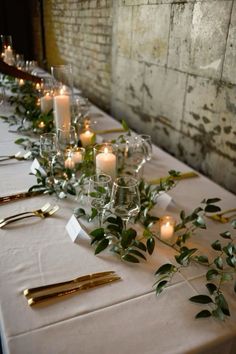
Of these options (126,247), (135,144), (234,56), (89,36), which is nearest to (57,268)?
(126,247)

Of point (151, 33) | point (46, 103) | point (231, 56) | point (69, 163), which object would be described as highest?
point (151, 33)

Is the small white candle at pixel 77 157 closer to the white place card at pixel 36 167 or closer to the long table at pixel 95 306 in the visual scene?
the white place card at pixel 36 167

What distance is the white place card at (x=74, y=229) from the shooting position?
39.2 inches

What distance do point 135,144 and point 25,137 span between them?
0.80m

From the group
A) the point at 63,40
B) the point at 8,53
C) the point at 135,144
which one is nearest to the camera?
the point at 135,144

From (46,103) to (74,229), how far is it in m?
1.25

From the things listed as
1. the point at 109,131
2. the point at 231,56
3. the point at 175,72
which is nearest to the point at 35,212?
the point at 109,131

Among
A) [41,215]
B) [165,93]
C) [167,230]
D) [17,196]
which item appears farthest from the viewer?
[165,93]

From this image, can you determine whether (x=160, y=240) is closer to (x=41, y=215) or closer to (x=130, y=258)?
(x=130, y=258)

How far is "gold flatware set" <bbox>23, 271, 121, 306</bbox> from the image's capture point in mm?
781

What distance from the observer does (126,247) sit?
92 cm

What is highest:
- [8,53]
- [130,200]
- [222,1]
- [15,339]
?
[222,1]

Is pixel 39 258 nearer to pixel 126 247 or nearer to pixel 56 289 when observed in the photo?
pixel 56 289

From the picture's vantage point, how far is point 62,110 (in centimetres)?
164
